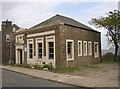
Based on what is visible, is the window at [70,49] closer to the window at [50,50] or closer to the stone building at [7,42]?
the window at [50,50]

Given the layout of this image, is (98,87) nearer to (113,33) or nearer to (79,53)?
(79,53)

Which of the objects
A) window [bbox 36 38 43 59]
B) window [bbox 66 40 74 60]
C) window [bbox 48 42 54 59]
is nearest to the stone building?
window [bbox 36 38 43 59]

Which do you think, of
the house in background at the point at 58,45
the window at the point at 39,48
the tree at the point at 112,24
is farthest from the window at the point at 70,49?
the tree at the point at 112,24

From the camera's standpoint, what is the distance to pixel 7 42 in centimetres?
4600

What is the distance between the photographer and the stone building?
42.6 metres

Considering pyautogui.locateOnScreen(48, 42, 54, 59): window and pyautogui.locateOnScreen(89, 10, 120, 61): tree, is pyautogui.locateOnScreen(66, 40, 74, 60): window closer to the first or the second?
pyautogui.locateOnScreen(48, 42, 54, 59): window

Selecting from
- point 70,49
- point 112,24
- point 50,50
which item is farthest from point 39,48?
point 112,24

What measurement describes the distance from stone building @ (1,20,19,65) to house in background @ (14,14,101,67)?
4240 mm

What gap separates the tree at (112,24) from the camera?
42.0 meters

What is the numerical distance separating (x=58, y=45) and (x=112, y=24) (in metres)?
16.7

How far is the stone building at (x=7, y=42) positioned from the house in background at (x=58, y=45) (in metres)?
4.24

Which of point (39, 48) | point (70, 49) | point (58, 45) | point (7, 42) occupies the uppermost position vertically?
point (7, 42)

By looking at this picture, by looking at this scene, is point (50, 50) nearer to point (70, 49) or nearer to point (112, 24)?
point (70, 49)

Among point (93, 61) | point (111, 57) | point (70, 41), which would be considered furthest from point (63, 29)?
point (111, 57)
